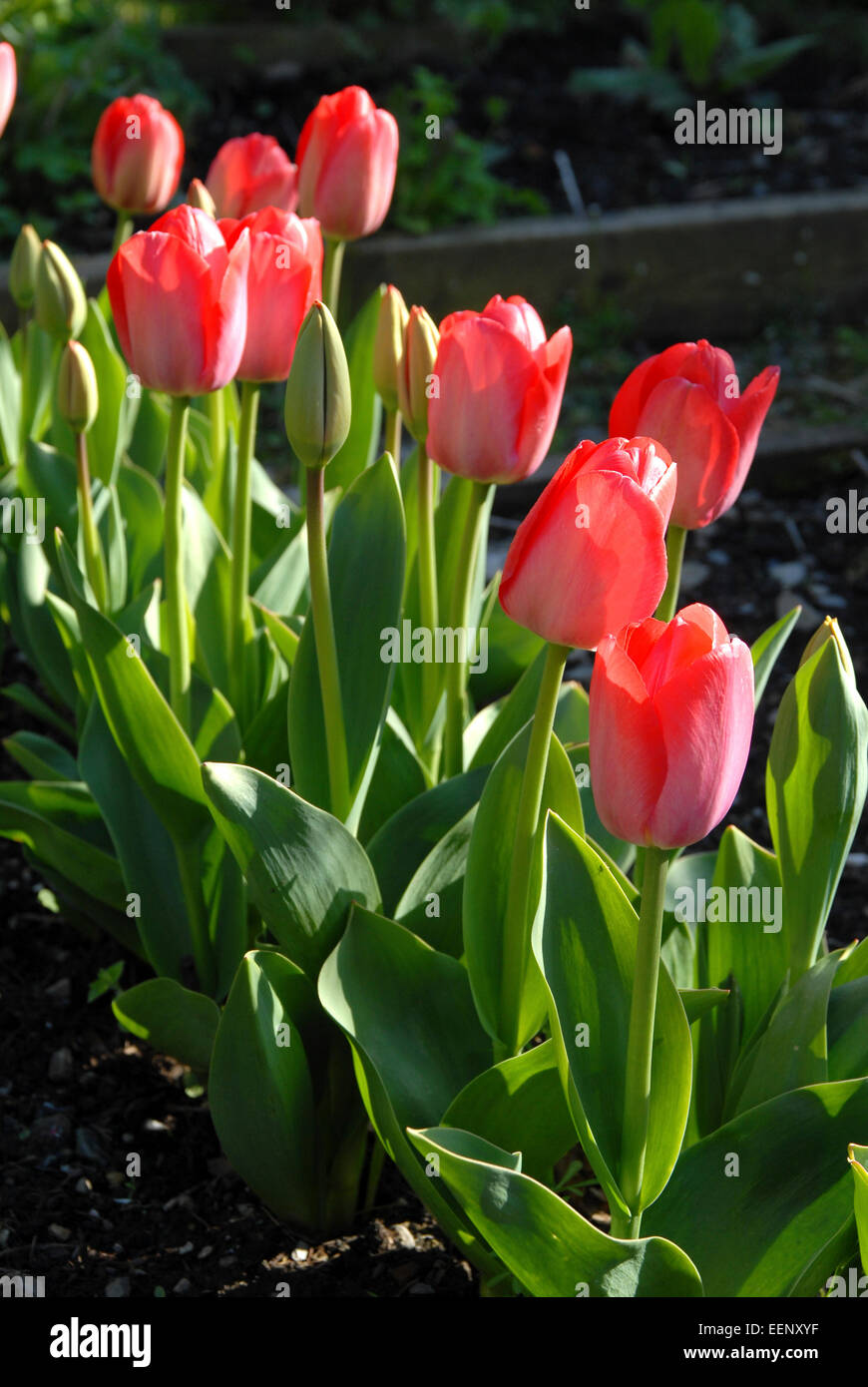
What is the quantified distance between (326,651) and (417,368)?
30 centimetres

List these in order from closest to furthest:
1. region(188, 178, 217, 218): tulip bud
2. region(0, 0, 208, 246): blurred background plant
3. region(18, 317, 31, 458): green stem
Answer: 1. region(188, 178, 217, 218): tulip bud
2. region(18, 317, 31, 458): green stem
3. region(0, 0, 208, 246): blurred background plant

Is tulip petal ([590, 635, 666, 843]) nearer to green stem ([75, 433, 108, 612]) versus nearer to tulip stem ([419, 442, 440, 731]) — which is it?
tulip stem ([419, 442, 440, 731])

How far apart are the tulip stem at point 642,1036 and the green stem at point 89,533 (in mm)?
886

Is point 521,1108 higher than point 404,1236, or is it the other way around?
point 521,1108

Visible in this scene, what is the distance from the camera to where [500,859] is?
129cm

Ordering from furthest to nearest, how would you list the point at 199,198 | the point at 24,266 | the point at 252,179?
the point at 24,266 < the point at 252,179 < the point at 199,198

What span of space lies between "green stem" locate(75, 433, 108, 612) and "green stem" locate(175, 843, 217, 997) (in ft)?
1.17

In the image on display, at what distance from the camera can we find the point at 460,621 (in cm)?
150

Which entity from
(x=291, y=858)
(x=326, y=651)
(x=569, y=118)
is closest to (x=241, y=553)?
(x=326, y=651)

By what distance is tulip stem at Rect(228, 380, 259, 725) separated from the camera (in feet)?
5.07

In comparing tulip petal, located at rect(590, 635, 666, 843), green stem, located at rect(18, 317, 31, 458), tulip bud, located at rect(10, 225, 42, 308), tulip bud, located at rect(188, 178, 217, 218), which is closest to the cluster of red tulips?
tulip petal, located at rect(590, 635, 666, 843)

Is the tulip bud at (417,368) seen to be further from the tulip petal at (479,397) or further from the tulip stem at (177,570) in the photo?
the tulip stem at (177,570)

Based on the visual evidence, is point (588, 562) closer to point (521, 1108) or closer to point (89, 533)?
point (521, 1108)
